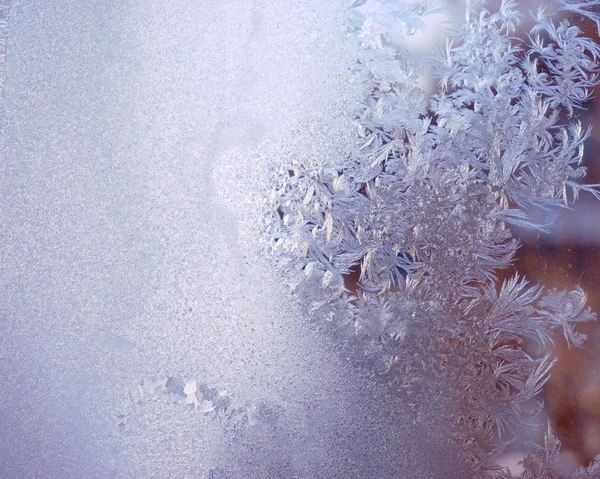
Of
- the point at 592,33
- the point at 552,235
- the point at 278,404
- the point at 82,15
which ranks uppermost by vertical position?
the point at 82,15

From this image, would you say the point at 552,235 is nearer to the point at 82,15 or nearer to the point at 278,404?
the point at 278,404

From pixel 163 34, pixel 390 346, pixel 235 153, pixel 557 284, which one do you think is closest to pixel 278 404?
pixel 390 346

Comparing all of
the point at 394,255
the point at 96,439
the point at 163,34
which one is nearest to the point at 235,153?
the point at 163,34

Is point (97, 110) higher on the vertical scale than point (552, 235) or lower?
higher

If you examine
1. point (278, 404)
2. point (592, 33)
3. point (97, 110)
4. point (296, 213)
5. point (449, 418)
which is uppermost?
point (97, 110)

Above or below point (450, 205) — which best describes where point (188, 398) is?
below

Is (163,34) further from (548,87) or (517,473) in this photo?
(517,473)
